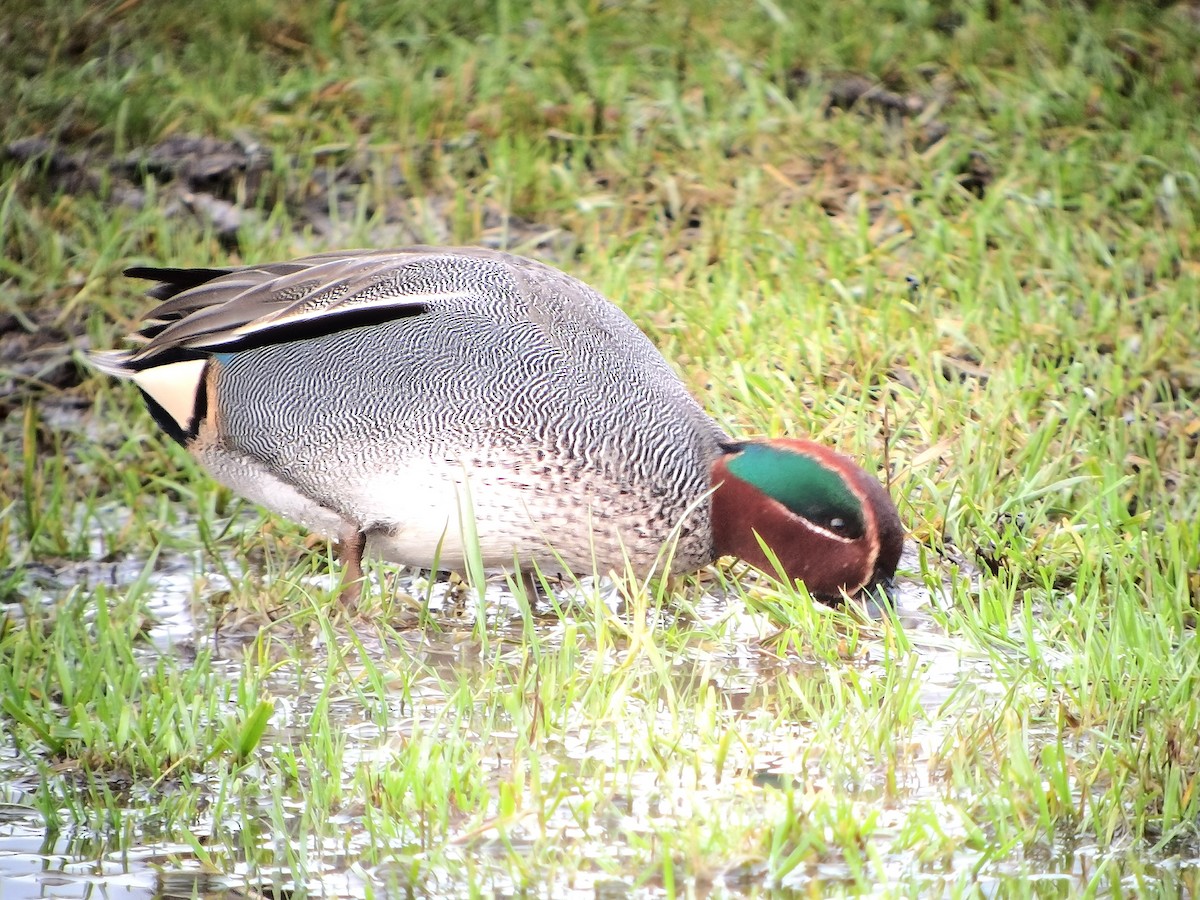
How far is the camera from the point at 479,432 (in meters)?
3.62

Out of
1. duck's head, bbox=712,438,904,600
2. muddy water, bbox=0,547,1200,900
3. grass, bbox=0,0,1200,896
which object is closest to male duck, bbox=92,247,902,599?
duck's head, bbox=712,438,904,600

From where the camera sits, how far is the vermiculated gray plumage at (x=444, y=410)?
3.61 m

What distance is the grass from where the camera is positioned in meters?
2.89

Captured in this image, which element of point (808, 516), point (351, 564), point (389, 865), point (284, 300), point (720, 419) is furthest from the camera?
point (720, 419)

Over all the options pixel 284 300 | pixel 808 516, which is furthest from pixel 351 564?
pixel 808 516

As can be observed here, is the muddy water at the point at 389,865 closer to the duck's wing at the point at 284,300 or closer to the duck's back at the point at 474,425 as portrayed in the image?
the duck's back at the point at 474,425

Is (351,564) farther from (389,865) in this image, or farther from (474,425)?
(389,865)

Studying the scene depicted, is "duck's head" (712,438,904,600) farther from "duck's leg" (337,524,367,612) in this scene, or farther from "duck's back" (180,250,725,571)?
"duck's leg" (337,524,367,612)

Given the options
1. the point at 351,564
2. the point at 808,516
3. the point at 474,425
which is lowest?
the point at 351,564

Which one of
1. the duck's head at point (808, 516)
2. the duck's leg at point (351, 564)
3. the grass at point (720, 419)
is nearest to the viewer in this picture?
the grass at point (720, 419)

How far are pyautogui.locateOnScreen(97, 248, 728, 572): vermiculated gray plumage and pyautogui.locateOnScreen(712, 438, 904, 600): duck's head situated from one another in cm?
8

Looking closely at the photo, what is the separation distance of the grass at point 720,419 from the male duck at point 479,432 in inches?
7.0

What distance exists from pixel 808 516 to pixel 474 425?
741mm

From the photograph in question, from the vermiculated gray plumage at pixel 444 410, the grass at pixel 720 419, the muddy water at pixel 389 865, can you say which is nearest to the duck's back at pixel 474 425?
the vermiculated gray plumage at pixel 444 410
